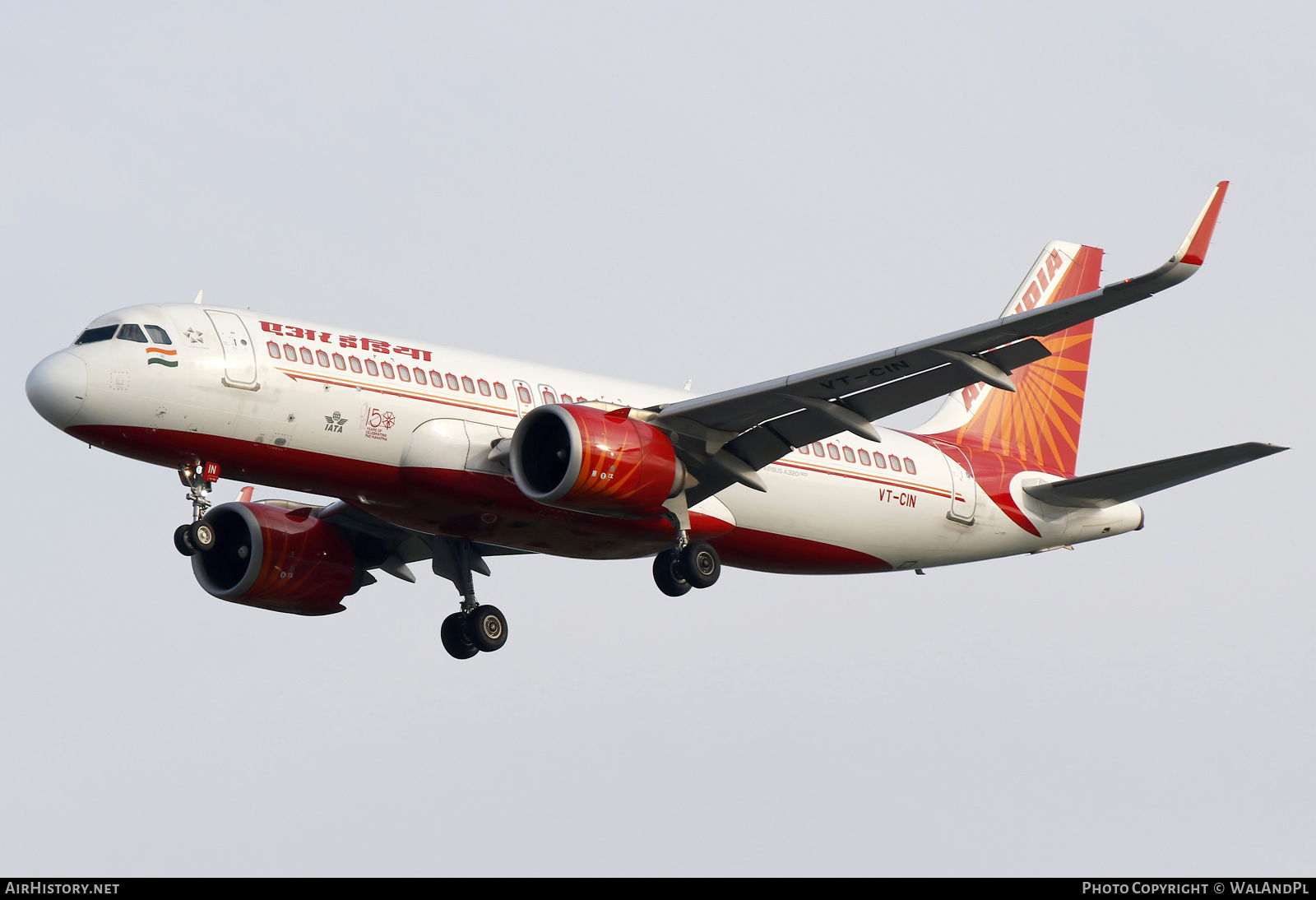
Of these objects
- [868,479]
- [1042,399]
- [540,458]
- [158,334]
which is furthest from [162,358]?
[1042,399]

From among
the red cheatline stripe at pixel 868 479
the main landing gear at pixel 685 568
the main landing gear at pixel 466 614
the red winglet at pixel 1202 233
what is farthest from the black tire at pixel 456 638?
the red winglet at pixel 1202 233

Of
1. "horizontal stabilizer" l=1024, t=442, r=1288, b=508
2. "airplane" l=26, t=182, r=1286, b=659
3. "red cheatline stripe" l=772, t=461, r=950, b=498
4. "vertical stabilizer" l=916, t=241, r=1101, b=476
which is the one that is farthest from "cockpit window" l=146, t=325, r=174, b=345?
"horizontal stabilizer" l=1024, t=442, r=1288, b=508

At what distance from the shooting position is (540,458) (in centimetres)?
3200

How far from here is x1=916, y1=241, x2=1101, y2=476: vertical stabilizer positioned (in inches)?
1642

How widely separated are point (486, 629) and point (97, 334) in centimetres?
1126

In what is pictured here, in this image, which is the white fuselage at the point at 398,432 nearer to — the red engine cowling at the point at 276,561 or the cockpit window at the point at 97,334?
the cockpit window at the point at 97,334

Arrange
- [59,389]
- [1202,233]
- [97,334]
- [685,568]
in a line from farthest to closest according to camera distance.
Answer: [685,568] → [97,334] → [59,389] → [1202,233]

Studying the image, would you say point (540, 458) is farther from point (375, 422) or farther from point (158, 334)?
point (158, 334)

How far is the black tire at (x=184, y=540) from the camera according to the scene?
31.2m

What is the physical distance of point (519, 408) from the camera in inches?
1310

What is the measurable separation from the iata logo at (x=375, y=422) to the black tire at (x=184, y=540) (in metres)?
3.58
